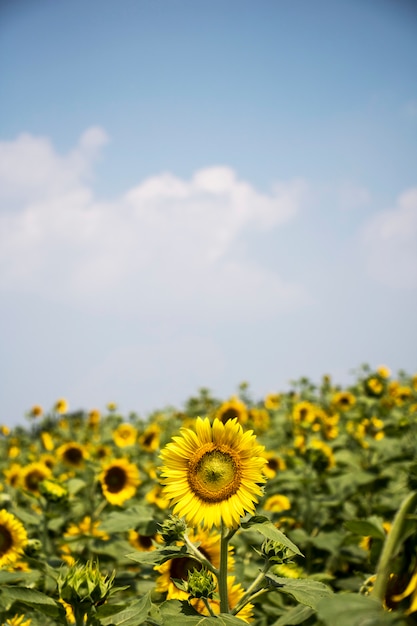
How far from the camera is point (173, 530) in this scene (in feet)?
5.31

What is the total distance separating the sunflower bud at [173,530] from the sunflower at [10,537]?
1.33 metres

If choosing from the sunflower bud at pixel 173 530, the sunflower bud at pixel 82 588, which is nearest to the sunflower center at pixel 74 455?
the sunflower bud at pixel 173 530

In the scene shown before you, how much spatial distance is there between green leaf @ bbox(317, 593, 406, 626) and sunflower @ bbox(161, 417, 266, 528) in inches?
30.2

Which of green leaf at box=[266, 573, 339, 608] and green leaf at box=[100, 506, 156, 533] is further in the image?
green leaf at box=[100, 506, 156, 533]

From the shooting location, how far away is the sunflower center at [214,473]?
173 centimetres

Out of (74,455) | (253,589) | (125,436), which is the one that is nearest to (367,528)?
(253,589)

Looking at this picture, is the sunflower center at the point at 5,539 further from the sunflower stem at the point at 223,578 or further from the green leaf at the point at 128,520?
the sunflower stem at the point at 223,578

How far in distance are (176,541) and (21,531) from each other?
1.33 meters

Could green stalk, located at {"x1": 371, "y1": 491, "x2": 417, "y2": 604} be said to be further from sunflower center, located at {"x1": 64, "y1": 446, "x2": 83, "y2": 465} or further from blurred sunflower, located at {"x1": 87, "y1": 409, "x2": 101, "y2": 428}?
blurred sunflower, located at {"x1": 87, "y1": 409, "x2": 101, "y2": 428}

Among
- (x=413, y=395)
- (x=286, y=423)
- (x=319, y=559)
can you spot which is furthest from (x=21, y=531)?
(x=413, y=395)

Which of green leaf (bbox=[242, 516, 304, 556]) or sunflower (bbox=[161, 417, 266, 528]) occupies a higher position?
sunflower (bbox=[161, 417, 266, 528])

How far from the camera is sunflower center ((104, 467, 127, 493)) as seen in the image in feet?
13.0

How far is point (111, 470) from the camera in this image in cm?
397

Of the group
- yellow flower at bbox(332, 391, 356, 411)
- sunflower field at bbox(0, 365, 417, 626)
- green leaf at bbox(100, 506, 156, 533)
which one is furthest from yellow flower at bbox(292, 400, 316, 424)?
green leaf at bbox(100, 506, 156, 533)
